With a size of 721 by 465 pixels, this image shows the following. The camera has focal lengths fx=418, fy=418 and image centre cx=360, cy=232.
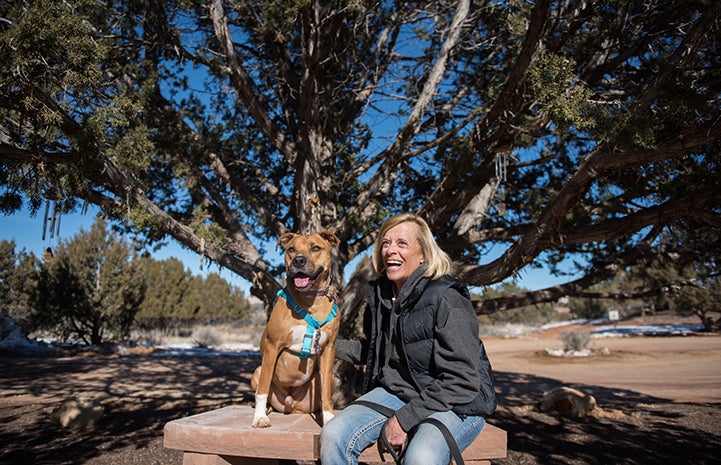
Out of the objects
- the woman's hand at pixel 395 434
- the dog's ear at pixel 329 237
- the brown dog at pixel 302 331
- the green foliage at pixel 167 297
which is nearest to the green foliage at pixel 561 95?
the dog's ear at pixel 329 237

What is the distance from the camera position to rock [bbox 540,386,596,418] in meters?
7.45

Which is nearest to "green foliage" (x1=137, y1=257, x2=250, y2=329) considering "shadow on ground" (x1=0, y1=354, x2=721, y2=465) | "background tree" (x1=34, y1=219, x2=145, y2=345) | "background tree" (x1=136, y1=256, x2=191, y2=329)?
"background tree" (x1=136, y1=256, x2=191, y2=329)

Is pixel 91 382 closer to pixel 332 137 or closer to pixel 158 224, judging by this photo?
pixel 158 224

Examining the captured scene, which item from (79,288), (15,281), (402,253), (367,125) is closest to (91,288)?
(79,288)

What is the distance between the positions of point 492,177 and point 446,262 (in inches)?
174

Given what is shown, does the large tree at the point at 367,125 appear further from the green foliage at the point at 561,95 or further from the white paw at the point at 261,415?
the white paw at the point at 261,415

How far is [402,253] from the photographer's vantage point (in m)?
2.68

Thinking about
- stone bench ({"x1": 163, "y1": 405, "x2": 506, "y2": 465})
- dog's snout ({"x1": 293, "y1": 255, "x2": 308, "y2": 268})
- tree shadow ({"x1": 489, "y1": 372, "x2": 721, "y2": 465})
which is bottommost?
tree shadow ({"x1": 489, "y1": 372, "x2": 721, "y2": 465})

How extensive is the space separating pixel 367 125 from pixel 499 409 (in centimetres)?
610

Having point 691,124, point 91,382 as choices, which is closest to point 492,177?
point 691,124

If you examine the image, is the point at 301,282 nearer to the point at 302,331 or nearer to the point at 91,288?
the point at 302,331

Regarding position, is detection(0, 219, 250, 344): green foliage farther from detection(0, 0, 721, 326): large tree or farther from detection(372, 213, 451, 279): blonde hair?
detection(372, 213, 451, 279): blonde hair

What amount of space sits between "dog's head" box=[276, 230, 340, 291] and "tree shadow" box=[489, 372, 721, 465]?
3.94 meters

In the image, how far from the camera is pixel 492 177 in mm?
6688
